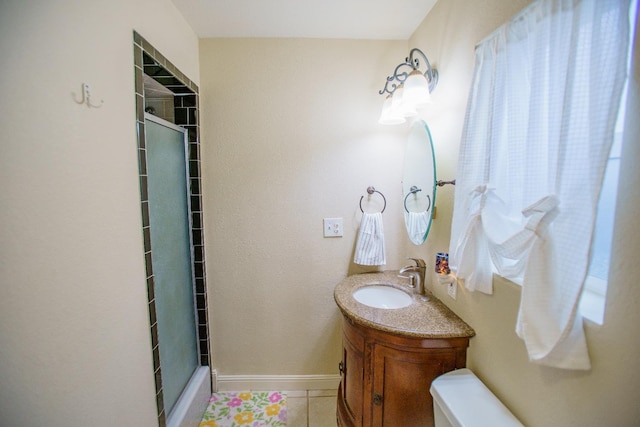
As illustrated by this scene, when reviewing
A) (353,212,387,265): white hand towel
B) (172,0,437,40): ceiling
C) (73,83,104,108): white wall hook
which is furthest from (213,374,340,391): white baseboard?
(172,0,437,40): ceiling

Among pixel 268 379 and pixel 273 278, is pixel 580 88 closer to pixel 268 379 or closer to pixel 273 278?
pixel 273 278

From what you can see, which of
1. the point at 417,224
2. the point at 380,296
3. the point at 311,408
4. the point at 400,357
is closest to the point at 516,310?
the point at 400,357

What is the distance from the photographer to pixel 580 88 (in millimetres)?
614

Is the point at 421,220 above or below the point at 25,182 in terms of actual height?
below

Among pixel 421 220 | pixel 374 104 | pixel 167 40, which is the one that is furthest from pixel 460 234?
pixel 167 40

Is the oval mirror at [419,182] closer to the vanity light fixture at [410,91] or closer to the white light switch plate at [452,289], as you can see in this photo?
the vanity light fixture at [410,91]

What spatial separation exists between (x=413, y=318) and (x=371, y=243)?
1.93 ft

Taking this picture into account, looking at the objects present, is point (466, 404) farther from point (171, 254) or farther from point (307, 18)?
point (307, 18)

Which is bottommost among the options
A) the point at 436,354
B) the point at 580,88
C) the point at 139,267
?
the point at 436,354

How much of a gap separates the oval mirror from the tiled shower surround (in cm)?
137

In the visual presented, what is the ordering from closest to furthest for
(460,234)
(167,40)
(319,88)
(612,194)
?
(612,194), (460,234), (167,40), (319,88)

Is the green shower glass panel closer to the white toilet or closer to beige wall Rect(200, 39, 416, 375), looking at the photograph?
beige wall Rect(200, 39, 416, 375)

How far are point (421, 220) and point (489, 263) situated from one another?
0.52 meters

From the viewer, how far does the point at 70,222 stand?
0.75 meters
